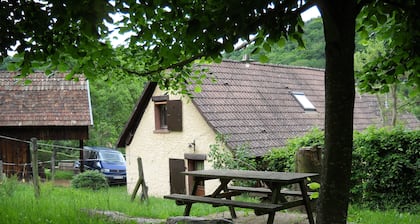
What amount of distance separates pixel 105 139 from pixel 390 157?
3047 centimetres

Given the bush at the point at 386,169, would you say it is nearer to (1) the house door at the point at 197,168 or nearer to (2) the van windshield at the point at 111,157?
(1) the house door at the point at 197,168

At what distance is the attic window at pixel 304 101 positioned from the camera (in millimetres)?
20594

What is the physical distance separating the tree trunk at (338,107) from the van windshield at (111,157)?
2349 cm

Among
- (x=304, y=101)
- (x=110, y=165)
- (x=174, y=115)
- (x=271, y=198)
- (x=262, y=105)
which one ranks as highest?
(x=304, y=101)

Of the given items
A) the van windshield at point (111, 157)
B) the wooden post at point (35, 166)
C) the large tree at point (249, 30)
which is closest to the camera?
the large tree at point (249, 30)

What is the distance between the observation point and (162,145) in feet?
64.6

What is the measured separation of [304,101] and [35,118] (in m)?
11.6

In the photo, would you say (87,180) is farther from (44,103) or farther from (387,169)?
(387,169)

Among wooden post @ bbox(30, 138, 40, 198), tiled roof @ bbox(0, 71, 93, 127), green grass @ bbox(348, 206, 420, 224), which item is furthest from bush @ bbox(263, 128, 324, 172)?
tiled roof @ bbox(0, 71, 93, 127)

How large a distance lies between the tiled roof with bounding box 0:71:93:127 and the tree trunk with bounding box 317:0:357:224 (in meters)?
16.5

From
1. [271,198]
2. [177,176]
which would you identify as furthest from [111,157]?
[271,198]

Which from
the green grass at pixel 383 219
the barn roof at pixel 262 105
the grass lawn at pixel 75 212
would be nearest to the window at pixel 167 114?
the barn roof at pixel 262 105

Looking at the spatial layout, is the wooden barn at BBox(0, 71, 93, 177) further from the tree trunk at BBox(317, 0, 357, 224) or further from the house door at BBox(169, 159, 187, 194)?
the tree trunk at BBox(317, 0, 357, 224)

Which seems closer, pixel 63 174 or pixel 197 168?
pixel 197 168
